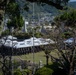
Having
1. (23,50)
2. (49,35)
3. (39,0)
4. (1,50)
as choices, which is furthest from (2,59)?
(23,50)

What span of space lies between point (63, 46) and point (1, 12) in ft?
23.3

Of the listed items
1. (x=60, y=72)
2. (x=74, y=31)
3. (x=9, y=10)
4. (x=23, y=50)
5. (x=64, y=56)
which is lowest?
(x=23, y=50)

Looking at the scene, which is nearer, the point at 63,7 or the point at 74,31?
the point at 63,7

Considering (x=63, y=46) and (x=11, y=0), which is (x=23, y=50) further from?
(x=11, y=0)

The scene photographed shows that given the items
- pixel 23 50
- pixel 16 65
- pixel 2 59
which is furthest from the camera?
pixel 23 50

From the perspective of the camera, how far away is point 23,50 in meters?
27.6

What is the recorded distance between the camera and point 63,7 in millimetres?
7906

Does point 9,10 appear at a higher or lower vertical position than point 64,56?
higher

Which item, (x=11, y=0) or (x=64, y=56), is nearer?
(x=11, y=0)

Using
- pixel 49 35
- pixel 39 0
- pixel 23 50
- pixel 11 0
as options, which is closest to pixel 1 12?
pixel 11 0

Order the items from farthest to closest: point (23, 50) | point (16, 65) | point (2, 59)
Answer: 1. point (23, 50)
2. point (16, 65)
3. point (2, 59)

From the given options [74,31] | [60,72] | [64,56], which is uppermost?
[74,31]

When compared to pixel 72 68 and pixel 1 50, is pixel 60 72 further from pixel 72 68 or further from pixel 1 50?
pixel 1 50

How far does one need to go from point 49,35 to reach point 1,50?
6425 millimetres
